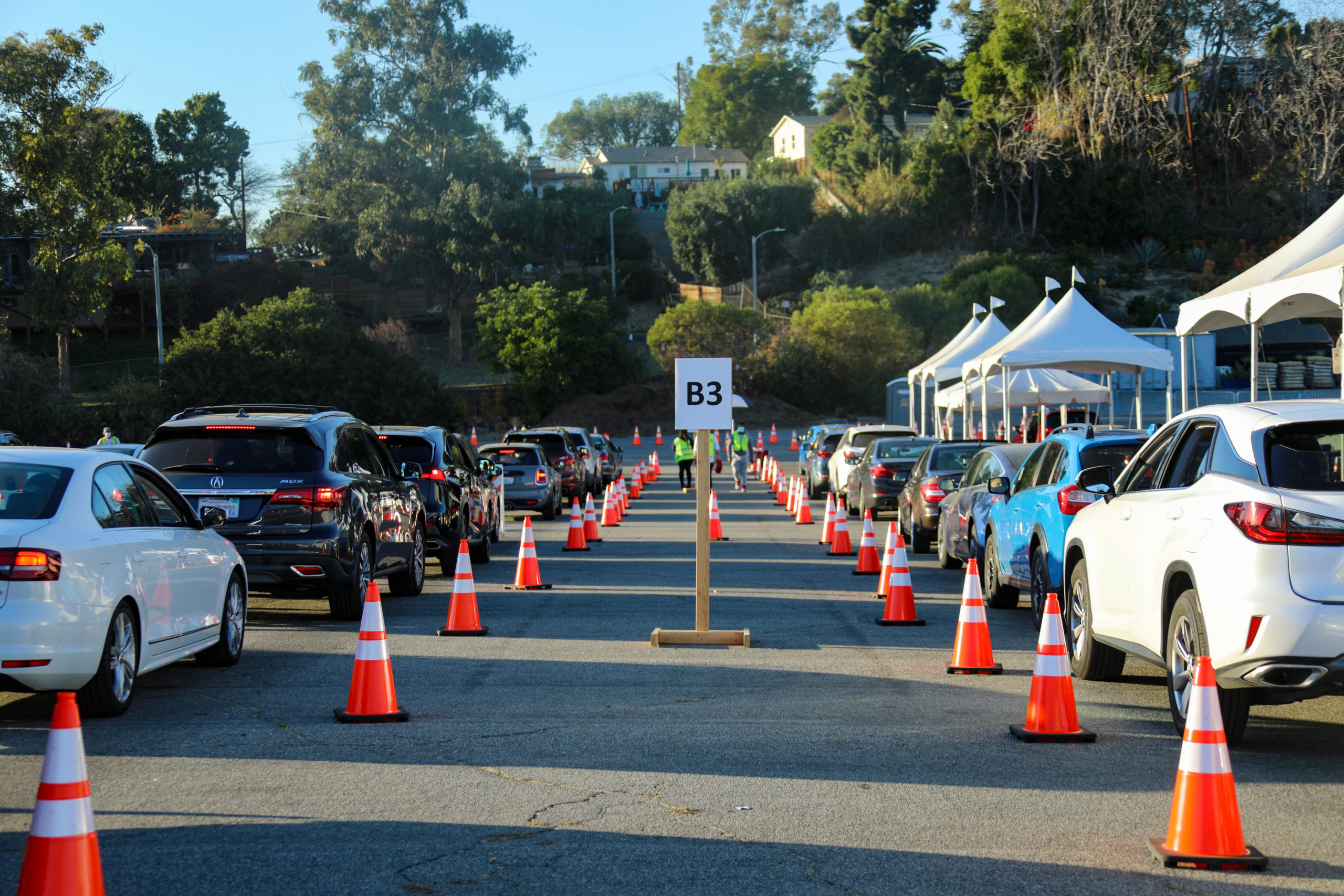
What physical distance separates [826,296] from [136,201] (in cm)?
4711

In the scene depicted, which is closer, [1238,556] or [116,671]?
[1238,556]

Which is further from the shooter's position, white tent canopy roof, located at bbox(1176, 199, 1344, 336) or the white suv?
white tent canopy roof, located at bbox(1176, 199, 1344, 336)

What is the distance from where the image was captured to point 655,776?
21.7 feet

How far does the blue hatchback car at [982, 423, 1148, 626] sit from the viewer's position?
10.7m

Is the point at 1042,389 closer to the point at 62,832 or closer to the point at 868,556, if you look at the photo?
the point at 868,556

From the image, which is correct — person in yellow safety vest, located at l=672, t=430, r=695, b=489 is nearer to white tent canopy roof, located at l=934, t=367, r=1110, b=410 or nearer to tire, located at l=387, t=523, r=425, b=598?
white tent canopy roof, located at l=934, t=367, r=1110, b=410

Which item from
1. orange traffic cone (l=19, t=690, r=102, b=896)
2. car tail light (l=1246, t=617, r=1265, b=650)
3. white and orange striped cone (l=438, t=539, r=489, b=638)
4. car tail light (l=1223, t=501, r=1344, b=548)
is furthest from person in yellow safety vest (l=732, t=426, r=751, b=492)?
orange traffic cone (l=19, t=690, r=102, b=896)

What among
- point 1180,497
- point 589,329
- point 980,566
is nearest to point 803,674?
point 1180,497

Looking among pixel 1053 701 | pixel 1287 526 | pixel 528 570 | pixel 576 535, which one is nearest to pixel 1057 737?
pixel 1053 701

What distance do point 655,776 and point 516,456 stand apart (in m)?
19.0

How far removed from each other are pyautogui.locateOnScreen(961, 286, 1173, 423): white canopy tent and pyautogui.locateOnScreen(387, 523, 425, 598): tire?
41.1 feet

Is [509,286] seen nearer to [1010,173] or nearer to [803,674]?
[1010,173]

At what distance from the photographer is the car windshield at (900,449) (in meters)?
23.8

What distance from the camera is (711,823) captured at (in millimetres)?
5777
